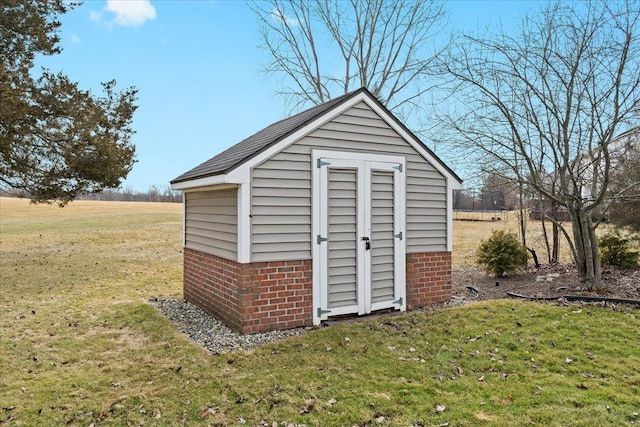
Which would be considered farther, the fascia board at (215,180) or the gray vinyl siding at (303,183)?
the gray vinyl siding at (303,183)

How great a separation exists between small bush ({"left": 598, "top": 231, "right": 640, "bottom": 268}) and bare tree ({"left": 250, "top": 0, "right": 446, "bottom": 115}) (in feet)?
33.5

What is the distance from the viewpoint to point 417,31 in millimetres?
18125

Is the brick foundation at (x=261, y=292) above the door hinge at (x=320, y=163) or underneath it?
underneath

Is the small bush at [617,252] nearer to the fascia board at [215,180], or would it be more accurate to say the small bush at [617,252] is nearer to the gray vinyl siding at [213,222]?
the gray vinyl siding at [213,222]

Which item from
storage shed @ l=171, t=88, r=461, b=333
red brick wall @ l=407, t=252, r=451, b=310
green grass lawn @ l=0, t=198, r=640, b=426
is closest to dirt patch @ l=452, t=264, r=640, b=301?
red brick wall @ l=407, t=252, r=451, b=310

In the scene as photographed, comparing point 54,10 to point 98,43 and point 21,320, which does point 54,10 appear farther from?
point 21,320

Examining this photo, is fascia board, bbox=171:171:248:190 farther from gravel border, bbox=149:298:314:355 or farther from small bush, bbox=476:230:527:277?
small bush, bbox=476:230:527:277

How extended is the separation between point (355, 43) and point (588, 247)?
13.6 metres

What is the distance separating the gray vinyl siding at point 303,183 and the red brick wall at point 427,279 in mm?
304

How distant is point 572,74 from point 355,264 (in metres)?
5.38

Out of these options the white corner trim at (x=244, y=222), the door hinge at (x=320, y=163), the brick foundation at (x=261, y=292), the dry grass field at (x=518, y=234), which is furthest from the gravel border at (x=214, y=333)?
the dry grass field at (x=518, y=234)

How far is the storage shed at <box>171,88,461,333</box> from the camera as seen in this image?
561 centimetres

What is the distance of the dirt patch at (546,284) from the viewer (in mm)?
7695

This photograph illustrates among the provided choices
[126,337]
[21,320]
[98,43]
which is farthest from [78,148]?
[126,337]
